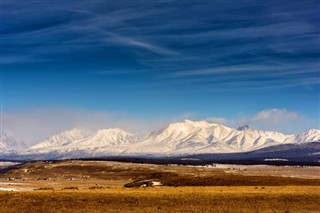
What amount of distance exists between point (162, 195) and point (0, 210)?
1929cm

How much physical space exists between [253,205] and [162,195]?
462 inches

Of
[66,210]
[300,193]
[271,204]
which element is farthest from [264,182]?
[66,210]

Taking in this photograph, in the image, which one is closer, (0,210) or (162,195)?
(0,210)

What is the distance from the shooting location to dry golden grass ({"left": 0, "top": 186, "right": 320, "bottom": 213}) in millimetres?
50219

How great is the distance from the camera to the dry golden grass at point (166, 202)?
50.2m

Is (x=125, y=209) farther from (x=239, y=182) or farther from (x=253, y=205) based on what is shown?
(x=239, y=182)

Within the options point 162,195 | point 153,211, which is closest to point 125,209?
point 153,211

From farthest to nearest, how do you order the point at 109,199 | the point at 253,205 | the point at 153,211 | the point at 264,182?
1. the point at 264,182
2. the point at 109,199
3. the point at 253,205
4. the point at 153,211

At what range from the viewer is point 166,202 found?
5347cm

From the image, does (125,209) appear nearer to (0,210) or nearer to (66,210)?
(66,210)

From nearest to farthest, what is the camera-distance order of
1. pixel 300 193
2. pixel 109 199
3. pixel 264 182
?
1. pixel 109 199
2. pixel 300 193
3. pixel 264 182

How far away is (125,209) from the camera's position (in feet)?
165

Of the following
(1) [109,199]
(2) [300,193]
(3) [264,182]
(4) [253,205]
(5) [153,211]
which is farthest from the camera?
(3) [264,182]

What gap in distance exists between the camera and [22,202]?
54688 mm
